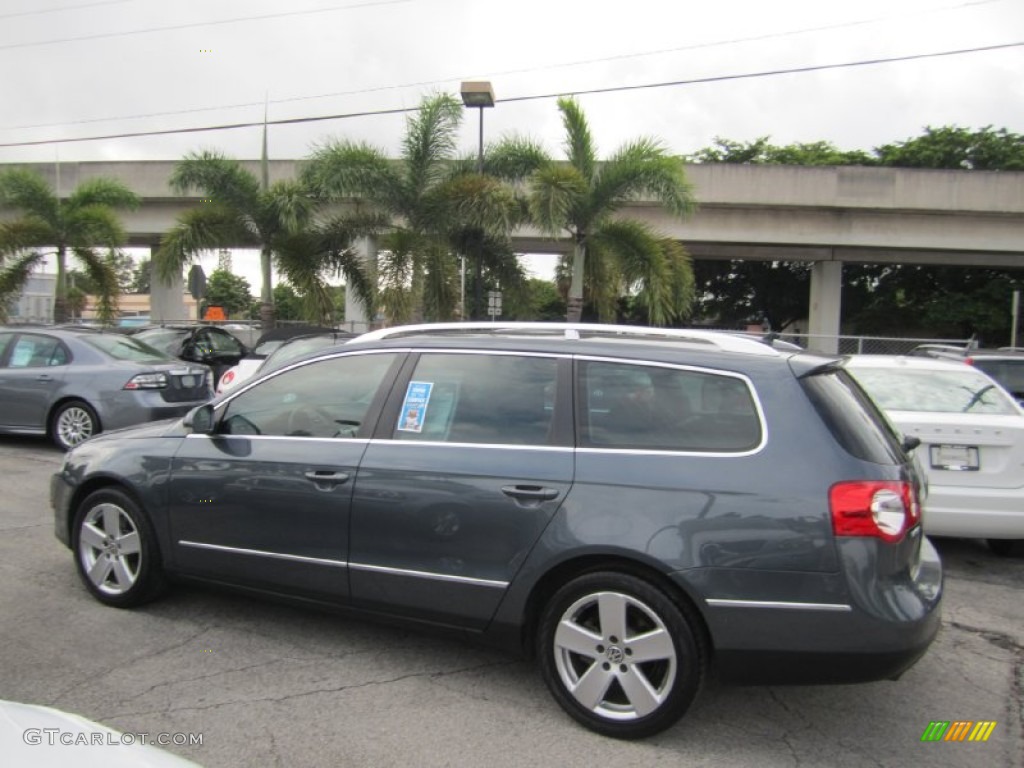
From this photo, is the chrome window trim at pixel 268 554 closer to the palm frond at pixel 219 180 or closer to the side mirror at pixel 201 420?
the side mirror at pixel 201 420

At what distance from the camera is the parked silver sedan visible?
28.5 ft

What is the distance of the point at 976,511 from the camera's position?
516 centimetres

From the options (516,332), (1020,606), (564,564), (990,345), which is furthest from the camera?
(990,345)

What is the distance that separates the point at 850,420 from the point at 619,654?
51.9 inches

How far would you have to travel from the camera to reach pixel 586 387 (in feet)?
11.0

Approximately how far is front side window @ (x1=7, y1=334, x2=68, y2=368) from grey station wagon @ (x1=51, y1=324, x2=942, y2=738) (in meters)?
6.03

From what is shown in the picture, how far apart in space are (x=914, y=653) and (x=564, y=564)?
4.41 feet

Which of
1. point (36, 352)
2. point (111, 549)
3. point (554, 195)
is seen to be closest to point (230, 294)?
point (554, 195)

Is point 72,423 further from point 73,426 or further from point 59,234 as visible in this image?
point 59,234

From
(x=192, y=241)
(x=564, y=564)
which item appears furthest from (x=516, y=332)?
(x=192, y=241)

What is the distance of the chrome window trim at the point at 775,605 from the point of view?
2793 mm

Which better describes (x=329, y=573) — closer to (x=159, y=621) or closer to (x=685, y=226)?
(x=159, y=621)

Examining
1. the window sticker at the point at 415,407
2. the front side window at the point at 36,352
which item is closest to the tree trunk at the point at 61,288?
the front side window at the point at 36,352

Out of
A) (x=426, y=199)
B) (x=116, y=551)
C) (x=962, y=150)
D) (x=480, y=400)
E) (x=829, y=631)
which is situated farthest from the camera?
(x=962, y=150)
